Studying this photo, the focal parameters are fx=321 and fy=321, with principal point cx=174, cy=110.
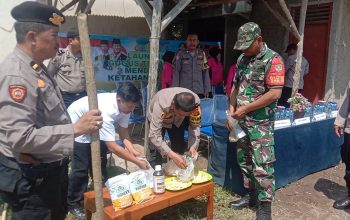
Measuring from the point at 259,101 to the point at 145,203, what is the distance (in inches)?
54.9

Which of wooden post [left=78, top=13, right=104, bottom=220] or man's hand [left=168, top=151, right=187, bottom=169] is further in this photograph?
man's hand [left=168, top=151, right=187, bottom=169]

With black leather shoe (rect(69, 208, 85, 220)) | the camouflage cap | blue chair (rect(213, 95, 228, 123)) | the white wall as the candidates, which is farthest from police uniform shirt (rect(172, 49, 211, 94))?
the white wall

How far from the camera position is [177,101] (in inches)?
117

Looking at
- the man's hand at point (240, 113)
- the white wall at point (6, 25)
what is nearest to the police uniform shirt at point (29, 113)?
the man's hand at point (240, 113)

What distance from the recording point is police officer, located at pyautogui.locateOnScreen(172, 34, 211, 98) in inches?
220

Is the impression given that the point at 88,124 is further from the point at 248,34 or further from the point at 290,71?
the point at 290,71

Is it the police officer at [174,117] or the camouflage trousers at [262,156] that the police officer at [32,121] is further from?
the camouflage trousers at [262,156]

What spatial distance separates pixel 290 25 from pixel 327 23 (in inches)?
52.8

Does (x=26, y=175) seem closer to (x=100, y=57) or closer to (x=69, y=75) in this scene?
(x=69, y=75)

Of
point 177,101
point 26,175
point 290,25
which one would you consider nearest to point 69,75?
point 177,101

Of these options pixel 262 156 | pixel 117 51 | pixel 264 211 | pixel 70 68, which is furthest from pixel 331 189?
pixel 117 51

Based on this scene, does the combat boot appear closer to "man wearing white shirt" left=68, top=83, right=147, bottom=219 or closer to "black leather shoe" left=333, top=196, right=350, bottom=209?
"black leather shoe" left=333, top=196, right=350, bottom=209

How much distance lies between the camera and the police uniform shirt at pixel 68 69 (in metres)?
4.01

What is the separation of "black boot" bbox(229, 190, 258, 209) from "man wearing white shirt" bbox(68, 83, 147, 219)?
49.1 inches
